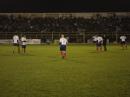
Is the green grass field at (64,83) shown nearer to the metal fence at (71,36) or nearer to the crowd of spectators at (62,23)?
the metal fence at (71,36)

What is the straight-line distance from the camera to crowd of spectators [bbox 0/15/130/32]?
2378 inches

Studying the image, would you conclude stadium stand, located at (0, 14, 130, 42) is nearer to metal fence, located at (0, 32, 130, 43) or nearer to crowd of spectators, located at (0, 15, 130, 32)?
crowd of spectators, located at (0, 15, 130, 32)

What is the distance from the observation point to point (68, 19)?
60688mm

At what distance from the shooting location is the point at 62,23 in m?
60.7

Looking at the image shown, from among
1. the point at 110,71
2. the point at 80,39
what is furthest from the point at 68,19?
the point at 110,71
